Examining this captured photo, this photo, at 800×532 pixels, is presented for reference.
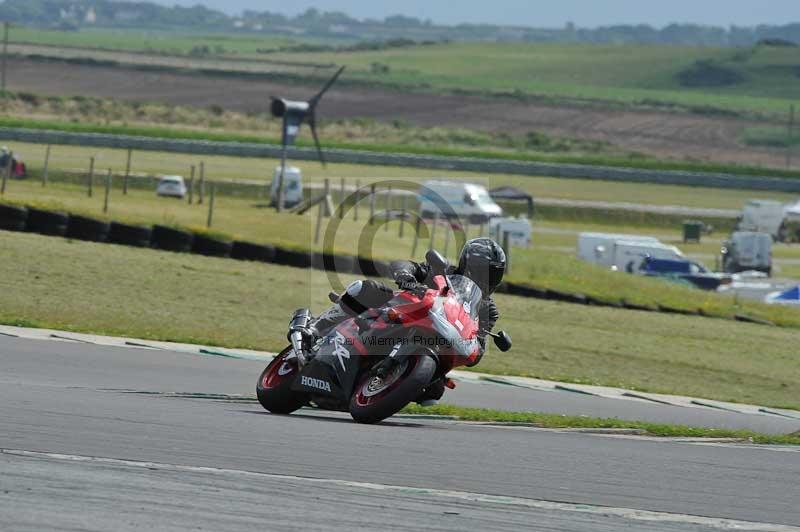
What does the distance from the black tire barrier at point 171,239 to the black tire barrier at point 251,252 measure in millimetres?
926

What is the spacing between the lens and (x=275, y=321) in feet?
70.8

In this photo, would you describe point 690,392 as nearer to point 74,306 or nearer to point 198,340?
point 198,340

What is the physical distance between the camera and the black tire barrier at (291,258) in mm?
28062

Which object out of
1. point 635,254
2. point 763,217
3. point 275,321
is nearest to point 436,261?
point 275,321

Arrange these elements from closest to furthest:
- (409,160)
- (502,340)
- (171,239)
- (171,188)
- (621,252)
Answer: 1. (502,340)
2. (171,239)
3. (621,252)
4. (171,188)
5. (409,160)

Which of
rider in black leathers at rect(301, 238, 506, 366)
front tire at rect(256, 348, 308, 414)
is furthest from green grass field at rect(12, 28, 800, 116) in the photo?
front tire at rect(256, 348, 308, 414)

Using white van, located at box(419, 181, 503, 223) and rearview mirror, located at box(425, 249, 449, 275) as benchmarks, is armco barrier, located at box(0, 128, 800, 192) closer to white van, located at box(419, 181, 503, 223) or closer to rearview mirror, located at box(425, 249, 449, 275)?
white van, located at box(419, 181, 503, 223)

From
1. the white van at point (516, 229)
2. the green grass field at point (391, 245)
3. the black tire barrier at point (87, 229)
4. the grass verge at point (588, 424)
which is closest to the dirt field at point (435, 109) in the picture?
the white van at point (516, 229)

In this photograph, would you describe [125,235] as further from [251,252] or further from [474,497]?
[474,497]

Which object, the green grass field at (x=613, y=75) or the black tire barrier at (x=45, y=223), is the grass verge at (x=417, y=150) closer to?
the black tire barrier at (x=45, y=223)

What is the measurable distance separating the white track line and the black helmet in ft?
12.2

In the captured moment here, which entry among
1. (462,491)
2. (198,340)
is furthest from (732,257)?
(462,491)

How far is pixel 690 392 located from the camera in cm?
1939

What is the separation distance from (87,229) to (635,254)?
909 inches
